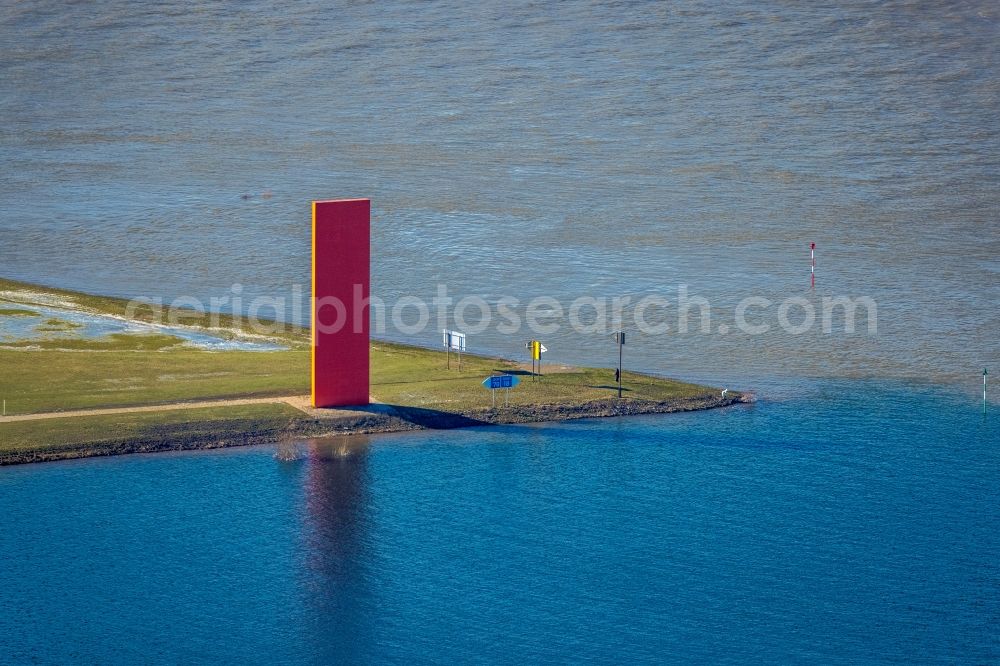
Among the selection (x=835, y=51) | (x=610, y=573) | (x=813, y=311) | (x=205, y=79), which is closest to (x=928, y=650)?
(x=610, y=573)

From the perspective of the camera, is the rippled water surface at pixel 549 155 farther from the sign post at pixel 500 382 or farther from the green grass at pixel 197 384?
the sign post at pixel 500 382

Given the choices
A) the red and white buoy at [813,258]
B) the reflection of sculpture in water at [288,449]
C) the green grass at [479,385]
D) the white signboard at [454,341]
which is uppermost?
the red and white buoy at [813,258]

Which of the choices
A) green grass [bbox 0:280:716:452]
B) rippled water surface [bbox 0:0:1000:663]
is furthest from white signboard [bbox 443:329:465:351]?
rippled water surface [bbox 0:0:1000:663]

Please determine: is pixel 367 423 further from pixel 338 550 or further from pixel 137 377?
pixel 137 377

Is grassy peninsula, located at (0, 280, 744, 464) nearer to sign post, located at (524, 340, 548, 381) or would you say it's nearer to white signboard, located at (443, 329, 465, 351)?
sign post, located at (524, 340, 548, 381)

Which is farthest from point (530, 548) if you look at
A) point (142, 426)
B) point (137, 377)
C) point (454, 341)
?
point (137, 377)

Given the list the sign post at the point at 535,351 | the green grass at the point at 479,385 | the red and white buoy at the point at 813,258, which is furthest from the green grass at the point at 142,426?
the red and white buoy at the point at 813,258
